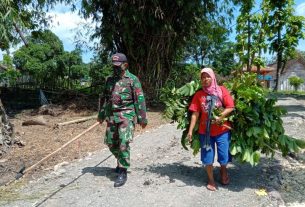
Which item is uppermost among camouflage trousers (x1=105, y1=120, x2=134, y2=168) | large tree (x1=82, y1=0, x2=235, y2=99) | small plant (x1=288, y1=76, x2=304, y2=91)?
large tree (x1=82, y1=0, x2=235, y2=99)

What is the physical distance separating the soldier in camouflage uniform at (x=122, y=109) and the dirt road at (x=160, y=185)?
1.40 feet

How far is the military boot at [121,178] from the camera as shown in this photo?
544 cm

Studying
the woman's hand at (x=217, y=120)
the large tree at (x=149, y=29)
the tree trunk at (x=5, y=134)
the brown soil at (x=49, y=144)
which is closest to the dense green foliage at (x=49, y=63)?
the large tree at (x=149, y=29)

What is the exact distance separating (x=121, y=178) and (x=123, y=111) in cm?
91

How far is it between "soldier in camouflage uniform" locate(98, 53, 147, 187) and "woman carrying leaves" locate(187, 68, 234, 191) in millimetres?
816

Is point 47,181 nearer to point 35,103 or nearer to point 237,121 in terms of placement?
point 237,121

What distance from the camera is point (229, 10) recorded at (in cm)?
1557

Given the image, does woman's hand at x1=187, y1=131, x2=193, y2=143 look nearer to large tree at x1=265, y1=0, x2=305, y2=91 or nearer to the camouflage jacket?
the camouflage jacket

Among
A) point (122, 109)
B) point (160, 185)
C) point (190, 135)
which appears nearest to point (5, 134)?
point (122, 109)

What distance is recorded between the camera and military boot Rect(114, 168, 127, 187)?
5.44 m

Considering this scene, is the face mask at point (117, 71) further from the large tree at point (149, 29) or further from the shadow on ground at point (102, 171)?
the large tree at point (149, 29)

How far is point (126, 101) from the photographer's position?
568 cm

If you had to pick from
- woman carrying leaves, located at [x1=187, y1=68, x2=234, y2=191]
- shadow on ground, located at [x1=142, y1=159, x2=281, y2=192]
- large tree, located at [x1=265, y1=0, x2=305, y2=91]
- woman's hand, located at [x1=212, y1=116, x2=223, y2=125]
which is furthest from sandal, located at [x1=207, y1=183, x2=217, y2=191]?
large tree, located at [x1=265, y1=0, x2=305, y2=91]

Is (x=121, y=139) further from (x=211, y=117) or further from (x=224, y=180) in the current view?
(x=224, y=180)
